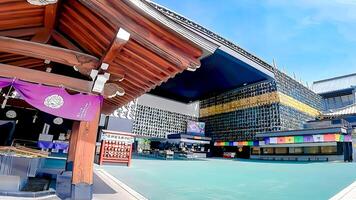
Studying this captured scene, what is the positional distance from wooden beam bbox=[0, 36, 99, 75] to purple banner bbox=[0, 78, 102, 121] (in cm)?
54

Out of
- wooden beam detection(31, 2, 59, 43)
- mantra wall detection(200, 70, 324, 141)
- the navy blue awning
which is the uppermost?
the navy blue awning

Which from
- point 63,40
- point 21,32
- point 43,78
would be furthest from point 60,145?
point 43,78

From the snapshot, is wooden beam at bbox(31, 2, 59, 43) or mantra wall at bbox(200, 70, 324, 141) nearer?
wooden beam at bbox(31, 2, 59, 43)

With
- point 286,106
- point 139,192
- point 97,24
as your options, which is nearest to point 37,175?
point 139,192

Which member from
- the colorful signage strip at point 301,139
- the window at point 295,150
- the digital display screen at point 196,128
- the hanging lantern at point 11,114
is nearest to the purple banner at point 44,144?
the hanging lantern at point 11,114

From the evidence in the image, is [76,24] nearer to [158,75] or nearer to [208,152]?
[158,75]

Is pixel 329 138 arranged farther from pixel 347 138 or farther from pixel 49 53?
pixel 49 53

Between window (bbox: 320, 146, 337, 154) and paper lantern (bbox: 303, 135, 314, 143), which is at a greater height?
paper lantern (bbox: 303, 135, 314, 143)

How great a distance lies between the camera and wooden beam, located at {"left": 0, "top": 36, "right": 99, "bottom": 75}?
4.01 metres

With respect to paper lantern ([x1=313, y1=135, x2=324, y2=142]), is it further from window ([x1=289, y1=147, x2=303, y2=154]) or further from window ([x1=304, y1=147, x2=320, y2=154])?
window ([x1=289, y1=147, x2=303, y2=154])

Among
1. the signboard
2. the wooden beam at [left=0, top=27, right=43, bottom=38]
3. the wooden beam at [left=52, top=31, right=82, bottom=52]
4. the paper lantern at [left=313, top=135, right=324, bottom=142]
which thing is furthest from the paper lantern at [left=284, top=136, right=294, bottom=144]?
the wooden beam at [left=0, top=27, right=43, bottom=38]

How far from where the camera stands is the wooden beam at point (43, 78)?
413cm

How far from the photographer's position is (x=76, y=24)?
4.45 metres

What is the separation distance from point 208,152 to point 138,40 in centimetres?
2794
